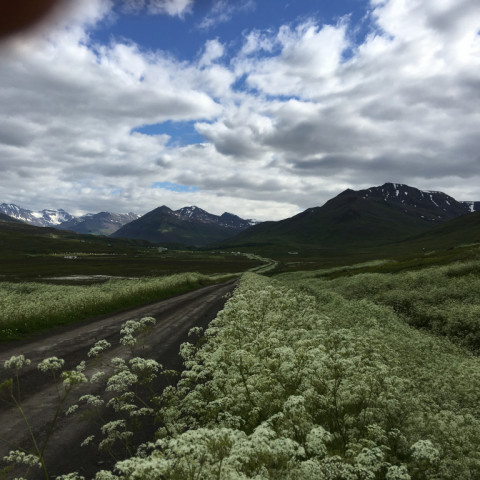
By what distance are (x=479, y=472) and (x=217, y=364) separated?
6.46m

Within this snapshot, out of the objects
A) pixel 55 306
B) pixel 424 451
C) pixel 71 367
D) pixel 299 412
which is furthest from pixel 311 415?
pixel 55 306

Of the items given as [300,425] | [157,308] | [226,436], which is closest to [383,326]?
[300,425]

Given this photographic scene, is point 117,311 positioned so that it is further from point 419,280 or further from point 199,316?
point 419,280

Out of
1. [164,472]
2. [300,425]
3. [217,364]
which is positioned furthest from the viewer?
[217,364]

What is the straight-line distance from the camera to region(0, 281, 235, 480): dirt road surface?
9.34 metres

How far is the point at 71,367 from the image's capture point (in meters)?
16.2

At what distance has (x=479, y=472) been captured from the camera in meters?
6.49

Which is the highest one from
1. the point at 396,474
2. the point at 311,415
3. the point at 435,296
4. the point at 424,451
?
the point at 424,451

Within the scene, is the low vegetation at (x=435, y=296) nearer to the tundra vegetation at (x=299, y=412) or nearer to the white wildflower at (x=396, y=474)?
the tundra vegetation at (x=299, y=412)

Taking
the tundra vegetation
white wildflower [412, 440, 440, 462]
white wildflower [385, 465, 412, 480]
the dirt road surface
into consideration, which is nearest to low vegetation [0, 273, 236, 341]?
the dirt road surface

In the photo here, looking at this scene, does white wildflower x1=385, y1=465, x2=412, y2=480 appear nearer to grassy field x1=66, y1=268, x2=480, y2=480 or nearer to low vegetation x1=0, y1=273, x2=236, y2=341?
grassy field x1=66, y1=268, x2=480, y2=480

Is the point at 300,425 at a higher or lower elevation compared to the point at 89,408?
higher

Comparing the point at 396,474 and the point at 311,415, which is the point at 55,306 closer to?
the point at 311,415

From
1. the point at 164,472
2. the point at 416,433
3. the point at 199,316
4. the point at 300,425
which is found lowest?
the point at 199,316
